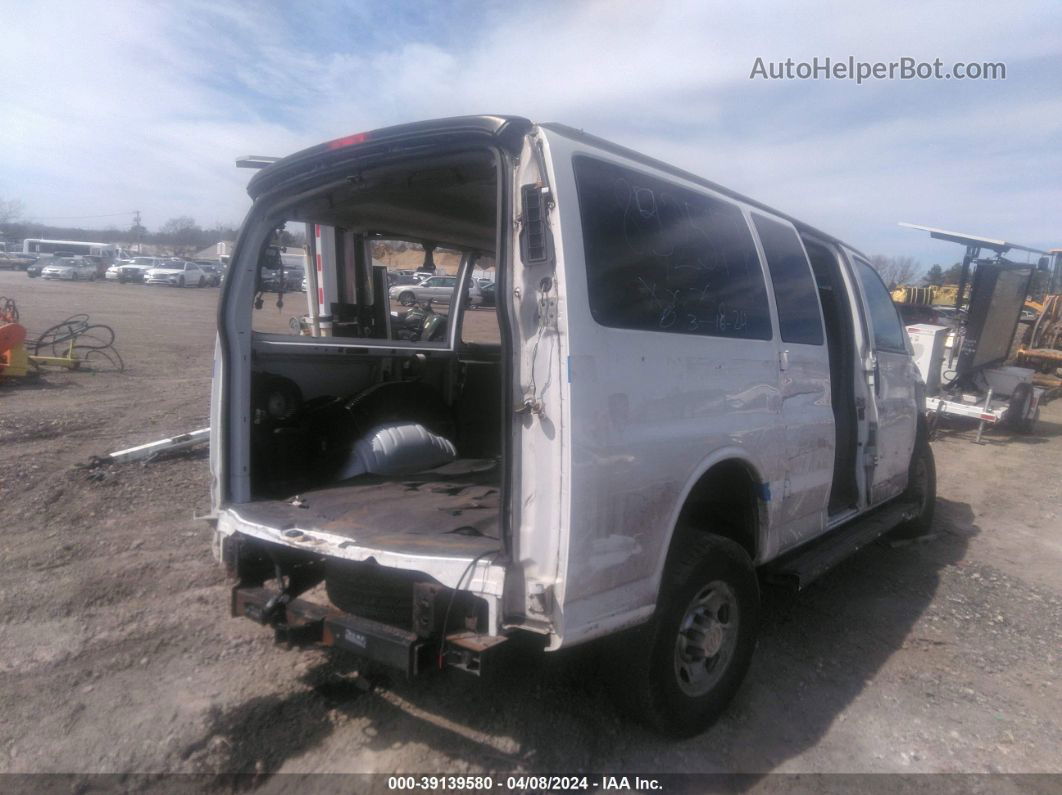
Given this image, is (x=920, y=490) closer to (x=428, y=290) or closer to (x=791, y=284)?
(x=791, y=284)

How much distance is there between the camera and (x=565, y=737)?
10.3ft

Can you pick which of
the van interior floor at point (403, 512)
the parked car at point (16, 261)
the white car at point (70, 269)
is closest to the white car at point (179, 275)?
the white car at point (70, 269)

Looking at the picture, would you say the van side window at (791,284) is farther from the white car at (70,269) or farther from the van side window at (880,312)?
the white car at (70,269)

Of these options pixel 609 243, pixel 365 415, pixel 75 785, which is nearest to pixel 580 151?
pixel 609 243

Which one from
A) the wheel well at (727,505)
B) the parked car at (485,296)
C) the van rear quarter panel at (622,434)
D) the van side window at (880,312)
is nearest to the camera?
the van rear quarter panel at (622,434)

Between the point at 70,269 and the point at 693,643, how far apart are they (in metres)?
51.0

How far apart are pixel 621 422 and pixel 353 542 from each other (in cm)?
111

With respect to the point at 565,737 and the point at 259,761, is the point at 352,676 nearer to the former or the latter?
the point at 259,761

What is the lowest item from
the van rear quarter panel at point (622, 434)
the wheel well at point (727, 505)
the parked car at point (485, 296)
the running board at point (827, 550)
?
the running board at point (827, 550)

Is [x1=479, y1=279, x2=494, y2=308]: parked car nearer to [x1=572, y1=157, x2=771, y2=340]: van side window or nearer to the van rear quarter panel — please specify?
[x1=572, y1=157, x2=771, y2=340]: van side window

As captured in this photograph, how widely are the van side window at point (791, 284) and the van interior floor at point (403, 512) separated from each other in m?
1.73

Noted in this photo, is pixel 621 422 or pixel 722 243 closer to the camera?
pixel 621 422

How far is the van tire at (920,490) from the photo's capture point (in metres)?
5.82

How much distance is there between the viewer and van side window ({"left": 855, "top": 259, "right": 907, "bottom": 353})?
4980 mm
